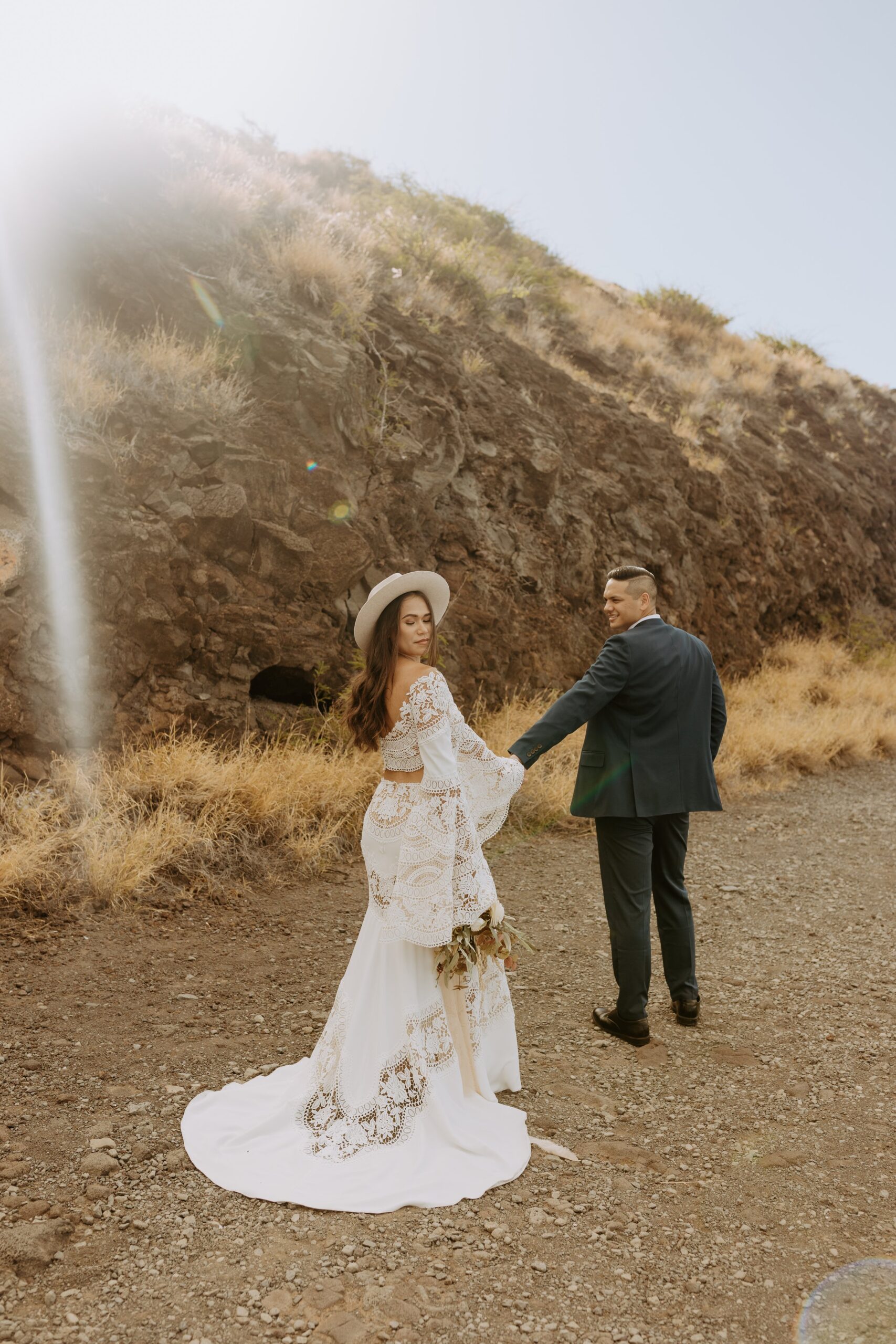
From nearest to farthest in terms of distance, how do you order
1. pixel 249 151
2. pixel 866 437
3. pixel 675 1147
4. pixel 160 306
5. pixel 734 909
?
1. pixel 675 1147
2. pixel 734 909
3. pixel 160 306
4. pixel 249 151
5. pixel 866 437

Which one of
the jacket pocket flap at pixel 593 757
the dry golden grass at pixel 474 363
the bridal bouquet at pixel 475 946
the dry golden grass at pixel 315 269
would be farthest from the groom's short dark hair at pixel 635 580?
the dry golden grass at pixel 474 363

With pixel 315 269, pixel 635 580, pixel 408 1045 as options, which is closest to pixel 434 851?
pixel 408 1045

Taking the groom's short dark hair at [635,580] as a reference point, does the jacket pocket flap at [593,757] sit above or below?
below

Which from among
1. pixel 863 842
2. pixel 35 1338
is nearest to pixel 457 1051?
pixel 35 1338

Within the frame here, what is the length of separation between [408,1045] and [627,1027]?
4.73 ft

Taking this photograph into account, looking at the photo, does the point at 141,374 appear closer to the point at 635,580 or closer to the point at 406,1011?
the point at 635,580

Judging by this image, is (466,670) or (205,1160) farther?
(466,670)

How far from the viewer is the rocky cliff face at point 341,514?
709 cm

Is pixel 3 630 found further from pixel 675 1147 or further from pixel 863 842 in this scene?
pixel 863 842

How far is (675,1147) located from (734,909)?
10.9ft

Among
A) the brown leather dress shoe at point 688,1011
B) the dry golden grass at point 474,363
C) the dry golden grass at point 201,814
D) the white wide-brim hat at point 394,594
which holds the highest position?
the dry golden grass at point 474,363

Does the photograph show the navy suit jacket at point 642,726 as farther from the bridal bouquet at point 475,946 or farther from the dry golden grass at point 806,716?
the dry golden grass at point 806,716

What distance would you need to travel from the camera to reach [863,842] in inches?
324

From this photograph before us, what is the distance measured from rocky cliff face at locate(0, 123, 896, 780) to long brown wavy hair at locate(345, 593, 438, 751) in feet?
11.9
